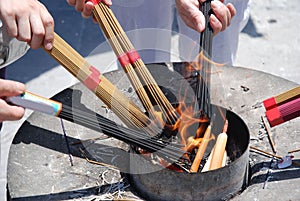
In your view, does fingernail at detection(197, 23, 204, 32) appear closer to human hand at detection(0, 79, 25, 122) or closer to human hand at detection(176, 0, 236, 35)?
human hand at detection(176, 0, 236, 35)

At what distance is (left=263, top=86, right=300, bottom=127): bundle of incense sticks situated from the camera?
1.30 meters

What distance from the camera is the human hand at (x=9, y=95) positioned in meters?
1.13

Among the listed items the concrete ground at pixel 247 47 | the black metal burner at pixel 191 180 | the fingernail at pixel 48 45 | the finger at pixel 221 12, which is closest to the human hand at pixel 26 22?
the fingernail at pixel 48 45

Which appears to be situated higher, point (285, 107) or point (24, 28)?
point (24, 28)

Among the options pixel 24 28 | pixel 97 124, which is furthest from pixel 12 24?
pixel 97 124

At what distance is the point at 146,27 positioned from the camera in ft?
6.87

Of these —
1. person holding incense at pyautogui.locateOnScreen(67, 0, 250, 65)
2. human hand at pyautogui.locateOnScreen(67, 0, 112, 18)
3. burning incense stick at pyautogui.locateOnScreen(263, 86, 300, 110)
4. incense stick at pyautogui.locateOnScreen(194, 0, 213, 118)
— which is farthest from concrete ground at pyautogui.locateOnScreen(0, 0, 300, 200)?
→ burning incense stick at pyautogui.locateOnScreen(263, 86, 300, 110)

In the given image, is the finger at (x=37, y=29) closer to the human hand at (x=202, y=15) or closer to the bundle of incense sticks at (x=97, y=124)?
the bundle of incense sticks at (x=97, y=124)

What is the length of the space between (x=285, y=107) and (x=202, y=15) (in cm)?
35

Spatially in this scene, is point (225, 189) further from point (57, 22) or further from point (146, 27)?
point (57, 22)

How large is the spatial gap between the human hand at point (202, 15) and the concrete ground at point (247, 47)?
4.17 ft

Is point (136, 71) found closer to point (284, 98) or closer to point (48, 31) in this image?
point (48, 31)

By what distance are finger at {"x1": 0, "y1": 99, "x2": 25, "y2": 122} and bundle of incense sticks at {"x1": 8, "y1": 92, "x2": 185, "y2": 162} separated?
0.01 m

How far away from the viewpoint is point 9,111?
3.76 feet
